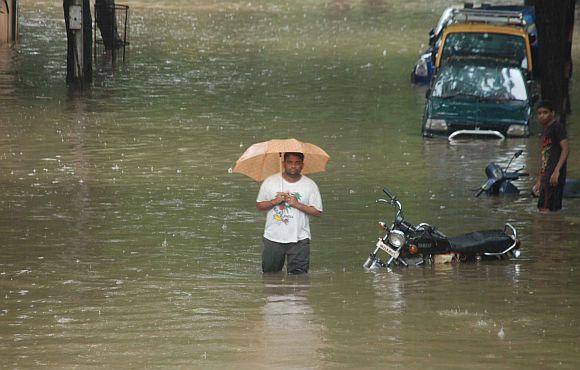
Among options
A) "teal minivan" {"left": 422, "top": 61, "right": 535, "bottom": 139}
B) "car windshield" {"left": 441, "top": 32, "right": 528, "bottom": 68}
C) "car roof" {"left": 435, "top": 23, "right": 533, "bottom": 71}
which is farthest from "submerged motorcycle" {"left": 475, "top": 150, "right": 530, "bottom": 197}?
"car roof" {"left": 435, "top": 23, "right": 533, "bottom": 71}

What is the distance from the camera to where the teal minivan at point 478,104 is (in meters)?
24.7

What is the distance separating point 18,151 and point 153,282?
10411 mm

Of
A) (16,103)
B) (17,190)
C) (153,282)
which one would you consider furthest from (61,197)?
(16,103)

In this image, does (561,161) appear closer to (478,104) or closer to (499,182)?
(499,182)

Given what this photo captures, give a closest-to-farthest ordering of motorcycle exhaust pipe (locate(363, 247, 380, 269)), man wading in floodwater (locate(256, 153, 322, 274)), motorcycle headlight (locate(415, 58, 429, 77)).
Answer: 1. man wading in floodwater (locate(256, 153, 322, 274))
2. motorcycle exhaust pipe (locate(363, 247, 380, 269))
3. motorcycle headlight (locate(415, 58, 429, 77))

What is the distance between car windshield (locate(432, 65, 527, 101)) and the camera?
A: 25.4 metres

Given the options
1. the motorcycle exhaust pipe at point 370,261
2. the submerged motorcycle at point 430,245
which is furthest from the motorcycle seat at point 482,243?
the motorcycle exhaust pipe at point 370,261

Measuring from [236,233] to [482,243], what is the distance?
3202 mm

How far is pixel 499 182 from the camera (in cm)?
1858

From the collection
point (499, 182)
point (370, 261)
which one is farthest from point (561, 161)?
point (370, 261)

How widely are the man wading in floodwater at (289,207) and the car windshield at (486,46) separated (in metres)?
16.3

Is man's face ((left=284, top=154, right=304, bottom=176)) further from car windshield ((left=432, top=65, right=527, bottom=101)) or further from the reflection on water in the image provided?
car windshield ((left=432, top=65, right=527, bottom=101))

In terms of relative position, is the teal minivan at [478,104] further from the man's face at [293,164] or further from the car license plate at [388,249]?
the man's face at [293,164]

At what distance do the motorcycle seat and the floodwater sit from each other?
173 mm
